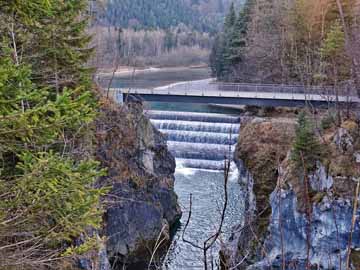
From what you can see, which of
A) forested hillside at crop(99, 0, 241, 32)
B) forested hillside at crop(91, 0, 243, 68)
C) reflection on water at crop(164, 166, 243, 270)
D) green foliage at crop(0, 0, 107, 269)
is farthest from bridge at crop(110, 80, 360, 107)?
forested hillside at crop(99, 0, 241, 32)

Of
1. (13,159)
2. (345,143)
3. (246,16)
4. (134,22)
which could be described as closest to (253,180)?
(345,143)

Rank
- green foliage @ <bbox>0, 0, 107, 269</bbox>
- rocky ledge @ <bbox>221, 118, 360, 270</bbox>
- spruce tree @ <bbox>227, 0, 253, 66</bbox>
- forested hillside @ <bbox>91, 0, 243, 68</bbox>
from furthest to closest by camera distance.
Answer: forested hillside @ <bbox>91, 0, 243, 68</bbox>, spruce tree @ <bbox>227, 0, 253, 66</bbox>, rocky ledge @ <bbox>221, 118, 360, 270</bbox>, green foliage @ <bbox>0, 0, 107, 269</bbox>

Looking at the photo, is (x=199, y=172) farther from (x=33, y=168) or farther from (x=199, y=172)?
(x=33, y=168)

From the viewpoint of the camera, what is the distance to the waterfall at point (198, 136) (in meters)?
25.4

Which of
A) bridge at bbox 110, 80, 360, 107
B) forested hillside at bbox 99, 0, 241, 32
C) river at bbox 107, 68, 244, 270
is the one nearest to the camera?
river at bbox 107, 68, 244, 270

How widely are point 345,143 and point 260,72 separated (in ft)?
62.8

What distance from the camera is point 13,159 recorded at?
6281mm

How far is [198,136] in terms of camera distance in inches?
1056

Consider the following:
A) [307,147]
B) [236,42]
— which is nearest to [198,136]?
[236,42]

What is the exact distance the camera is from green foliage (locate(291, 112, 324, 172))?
1223 cm

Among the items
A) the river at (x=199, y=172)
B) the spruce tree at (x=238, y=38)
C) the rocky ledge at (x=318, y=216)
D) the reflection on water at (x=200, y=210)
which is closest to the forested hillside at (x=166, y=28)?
the river at (x=199, y=172)

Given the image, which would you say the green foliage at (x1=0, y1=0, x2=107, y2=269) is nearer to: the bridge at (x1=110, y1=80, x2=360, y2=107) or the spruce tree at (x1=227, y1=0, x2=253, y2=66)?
the bridge at (x1=110, y1=80, x2=360, y2=107)

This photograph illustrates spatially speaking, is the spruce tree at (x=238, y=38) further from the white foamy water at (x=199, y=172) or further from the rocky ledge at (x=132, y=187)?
the rocky ledge at (x=132, y=187)

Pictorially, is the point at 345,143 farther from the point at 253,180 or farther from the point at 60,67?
the point at 60,67
